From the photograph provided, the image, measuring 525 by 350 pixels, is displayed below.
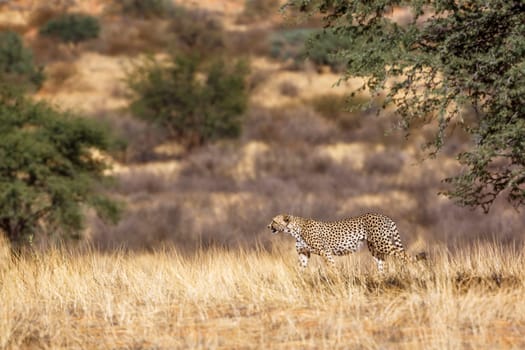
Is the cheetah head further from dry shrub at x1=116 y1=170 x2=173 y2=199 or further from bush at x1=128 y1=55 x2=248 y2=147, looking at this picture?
bush at x1=128 y1=55 x2=248 y2=147

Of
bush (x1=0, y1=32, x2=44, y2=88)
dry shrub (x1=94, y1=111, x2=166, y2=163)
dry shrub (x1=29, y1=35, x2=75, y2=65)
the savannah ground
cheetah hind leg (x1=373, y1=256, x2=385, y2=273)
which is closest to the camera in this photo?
the savannah ground

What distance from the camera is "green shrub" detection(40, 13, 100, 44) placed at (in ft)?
213

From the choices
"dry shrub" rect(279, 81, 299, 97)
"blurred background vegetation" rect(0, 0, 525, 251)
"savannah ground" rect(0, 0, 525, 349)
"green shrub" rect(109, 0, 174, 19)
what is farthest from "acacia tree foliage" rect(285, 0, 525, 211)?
"green shrub" rect(109, 0, 174, 19)

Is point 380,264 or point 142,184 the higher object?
point 142,184

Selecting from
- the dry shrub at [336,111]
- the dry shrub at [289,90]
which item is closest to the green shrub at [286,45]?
the dry shrub at [289,90]

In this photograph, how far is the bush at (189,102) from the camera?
41281 mm

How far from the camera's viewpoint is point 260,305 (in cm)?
790

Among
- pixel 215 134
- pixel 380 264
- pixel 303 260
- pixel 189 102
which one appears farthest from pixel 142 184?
pixel 380 264

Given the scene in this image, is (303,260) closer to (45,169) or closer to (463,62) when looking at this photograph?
(463,62)

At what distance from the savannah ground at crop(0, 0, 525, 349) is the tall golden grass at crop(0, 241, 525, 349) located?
0.02m

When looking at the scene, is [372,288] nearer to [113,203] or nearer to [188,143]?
[113,203]

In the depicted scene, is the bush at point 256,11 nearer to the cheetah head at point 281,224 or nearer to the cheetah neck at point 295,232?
the cheetah head at point 281,224

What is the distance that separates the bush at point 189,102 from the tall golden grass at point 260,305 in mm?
31545

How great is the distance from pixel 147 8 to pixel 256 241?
65646 mm
